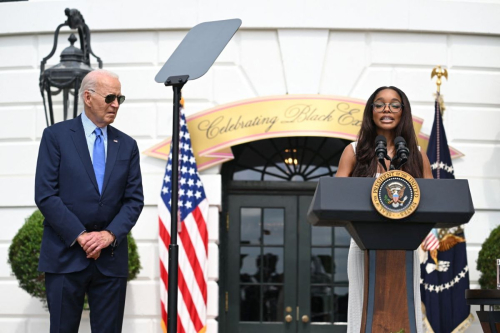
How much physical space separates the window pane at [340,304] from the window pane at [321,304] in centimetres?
6

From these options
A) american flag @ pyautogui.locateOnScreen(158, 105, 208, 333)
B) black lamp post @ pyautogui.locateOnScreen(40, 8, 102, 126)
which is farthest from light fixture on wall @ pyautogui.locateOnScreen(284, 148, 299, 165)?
black lamp post @ pyautogui.locateOnScreen(40, 8, 102, 126)

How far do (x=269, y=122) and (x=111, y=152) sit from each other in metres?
3.98

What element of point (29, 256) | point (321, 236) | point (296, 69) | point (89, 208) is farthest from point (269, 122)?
point (89, 208)

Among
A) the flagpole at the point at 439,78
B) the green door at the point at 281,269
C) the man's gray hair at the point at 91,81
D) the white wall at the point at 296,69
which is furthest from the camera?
the green door at the point at 281,269

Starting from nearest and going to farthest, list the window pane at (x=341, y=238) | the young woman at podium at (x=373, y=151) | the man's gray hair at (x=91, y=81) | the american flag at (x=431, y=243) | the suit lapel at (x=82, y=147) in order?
the young woman at podium at (x=373, y=151) < the suit lapel at (x=82, y=147) < the man's gray hair at (x=91, y=81) < the american flag at (x=431, y=243) < the window pane at (x=341, y=238)

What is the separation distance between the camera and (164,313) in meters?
8.31

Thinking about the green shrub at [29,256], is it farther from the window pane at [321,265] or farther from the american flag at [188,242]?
the window pane at [321,265]

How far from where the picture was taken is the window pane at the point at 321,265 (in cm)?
905

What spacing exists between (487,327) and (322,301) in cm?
344

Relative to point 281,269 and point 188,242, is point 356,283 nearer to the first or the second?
point 188,242

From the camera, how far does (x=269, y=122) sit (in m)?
8.63

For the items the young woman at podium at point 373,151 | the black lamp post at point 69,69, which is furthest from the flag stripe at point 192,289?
the young woman at podium at point 373,151

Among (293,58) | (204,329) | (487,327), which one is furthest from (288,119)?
(487,327)

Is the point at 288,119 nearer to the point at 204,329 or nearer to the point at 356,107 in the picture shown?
the point at 356,107
